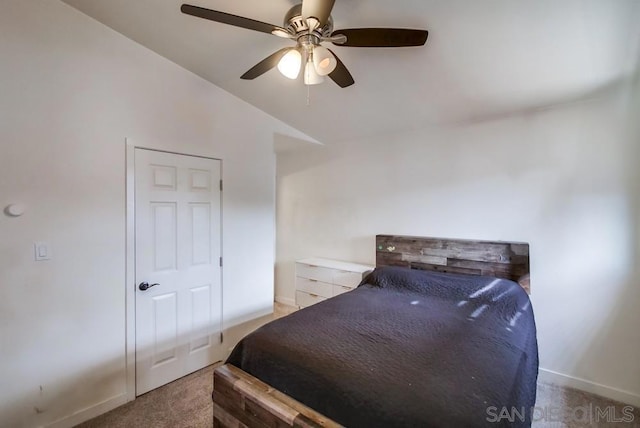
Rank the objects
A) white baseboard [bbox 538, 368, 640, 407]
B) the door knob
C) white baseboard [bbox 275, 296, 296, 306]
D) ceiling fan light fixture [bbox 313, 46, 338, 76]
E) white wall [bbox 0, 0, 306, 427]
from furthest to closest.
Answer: white baseboard [bbox 275, 296, 296, 306] → the door knob → white baseboard [bbox 538, 368, 640, 407] → white wall [bbox 0, 0, 306, 427] → ceiling fan light fixture [bbox 313, 46, 338, 76]

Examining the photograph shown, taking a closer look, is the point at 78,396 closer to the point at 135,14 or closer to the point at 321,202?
the point at 135,14

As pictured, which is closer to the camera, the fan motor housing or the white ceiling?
the fan motor housing


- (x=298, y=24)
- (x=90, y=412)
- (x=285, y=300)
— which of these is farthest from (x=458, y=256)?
(x=90, y=412)

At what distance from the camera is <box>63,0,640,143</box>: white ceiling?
156cm

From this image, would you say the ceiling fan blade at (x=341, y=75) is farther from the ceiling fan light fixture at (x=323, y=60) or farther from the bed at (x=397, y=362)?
the bed at (x=397, y=362)

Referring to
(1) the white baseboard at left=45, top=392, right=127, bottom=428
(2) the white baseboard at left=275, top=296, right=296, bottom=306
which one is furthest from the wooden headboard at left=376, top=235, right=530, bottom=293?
(1) the white baseboard at left=45, top=392, right=127, bottom=428

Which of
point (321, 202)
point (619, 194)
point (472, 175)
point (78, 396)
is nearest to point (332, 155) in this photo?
point (321, 202)

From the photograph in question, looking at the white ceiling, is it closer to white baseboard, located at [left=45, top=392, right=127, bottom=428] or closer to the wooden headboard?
the wooden headboard

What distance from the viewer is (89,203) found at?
2.03 metres

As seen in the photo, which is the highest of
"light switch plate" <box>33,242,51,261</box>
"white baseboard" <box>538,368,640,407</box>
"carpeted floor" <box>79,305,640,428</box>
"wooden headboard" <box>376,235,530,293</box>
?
"light switch plate" <box>33,242,51,261</box>

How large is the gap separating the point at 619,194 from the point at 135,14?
3.68 meters

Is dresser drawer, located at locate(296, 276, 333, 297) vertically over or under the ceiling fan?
under

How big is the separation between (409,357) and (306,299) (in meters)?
2.23

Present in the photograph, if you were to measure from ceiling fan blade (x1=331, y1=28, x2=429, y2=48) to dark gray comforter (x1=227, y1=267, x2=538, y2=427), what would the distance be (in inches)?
61.7
